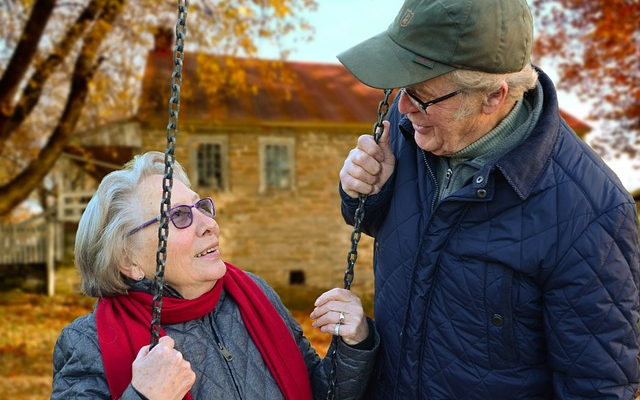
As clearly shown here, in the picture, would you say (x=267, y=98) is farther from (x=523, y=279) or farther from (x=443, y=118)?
(x=523, y=279)

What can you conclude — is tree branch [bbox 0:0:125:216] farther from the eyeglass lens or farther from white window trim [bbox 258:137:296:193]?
the eyeglass lens

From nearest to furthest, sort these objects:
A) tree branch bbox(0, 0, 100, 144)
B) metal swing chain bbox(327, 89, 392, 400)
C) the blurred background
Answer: metal swing chain bbox(327, 89, 392, 400) < tree branch bbox(0, 0, 100, 144) < the blurred background

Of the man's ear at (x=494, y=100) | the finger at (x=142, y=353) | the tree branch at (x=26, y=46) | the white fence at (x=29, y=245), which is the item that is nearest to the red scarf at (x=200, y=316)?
the finger at (x=142, y=353)

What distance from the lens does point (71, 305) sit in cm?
1407

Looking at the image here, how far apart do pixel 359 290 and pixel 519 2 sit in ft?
45.5

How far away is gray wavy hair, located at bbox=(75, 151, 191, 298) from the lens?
6.96 feet

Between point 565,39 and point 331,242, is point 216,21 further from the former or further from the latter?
point 565,39

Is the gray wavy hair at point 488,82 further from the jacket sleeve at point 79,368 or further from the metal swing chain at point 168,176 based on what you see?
the jacket sleeve at point 79,368

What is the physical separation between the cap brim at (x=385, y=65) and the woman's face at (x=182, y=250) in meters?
0.74

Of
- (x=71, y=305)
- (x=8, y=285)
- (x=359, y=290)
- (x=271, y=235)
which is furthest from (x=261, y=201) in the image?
(x=8, y=285)

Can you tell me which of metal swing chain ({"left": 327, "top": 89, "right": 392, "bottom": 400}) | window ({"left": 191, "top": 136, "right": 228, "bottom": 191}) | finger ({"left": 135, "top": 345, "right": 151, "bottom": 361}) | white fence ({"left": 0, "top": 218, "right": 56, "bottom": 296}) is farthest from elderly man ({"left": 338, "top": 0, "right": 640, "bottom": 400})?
white fence ({"left": 0, "top": 218, "right": 56, "bottom": 296})

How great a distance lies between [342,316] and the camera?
85.7 inches

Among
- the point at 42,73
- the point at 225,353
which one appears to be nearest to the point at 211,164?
the point at 42,73

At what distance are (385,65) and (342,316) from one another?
903 millimetres
